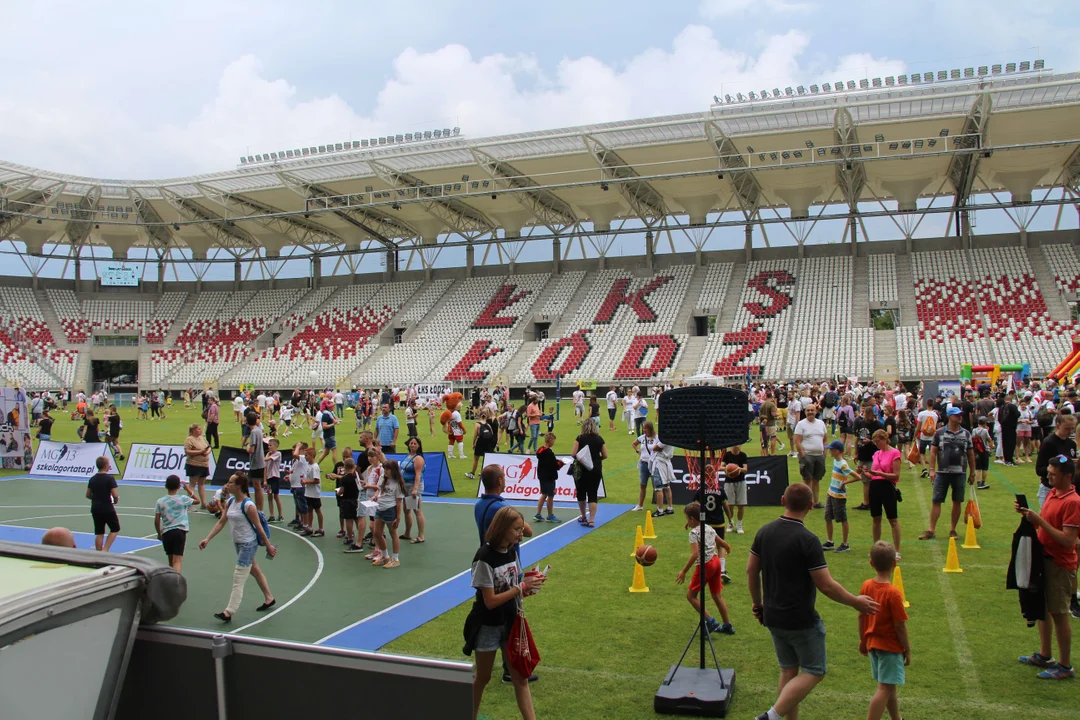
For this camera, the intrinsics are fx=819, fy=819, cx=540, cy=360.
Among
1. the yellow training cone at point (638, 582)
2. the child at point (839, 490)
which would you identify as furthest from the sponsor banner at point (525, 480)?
the yellow training cone at point (638, 582)

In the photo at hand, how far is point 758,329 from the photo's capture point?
45562 mm

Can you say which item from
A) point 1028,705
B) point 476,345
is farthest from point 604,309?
point 1028,705

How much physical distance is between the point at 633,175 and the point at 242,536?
121 ft

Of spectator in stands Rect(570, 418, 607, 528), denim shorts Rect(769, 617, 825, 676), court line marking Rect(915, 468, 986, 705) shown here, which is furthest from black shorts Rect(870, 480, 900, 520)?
denim shorts Rect(769, 617, 825, 676)

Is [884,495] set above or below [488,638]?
above

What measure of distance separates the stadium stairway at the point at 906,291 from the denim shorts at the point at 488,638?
42.3m

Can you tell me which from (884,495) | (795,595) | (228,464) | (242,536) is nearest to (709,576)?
(795,595)

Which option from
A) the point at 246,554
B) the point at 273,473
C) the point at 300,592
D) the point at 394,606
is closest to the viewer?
the point at 246,554

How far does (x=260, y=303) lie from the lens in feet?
205

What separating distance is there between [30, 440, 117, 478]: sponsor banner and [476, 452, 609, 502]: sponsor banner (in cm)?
1043

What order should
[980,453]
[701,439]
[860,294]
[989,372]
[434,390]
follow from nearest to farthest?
[701,439] → [980,453] → [989,372] → [434,390] → [860,294]

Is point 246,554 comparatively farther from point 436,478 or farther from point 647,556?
point 436,478

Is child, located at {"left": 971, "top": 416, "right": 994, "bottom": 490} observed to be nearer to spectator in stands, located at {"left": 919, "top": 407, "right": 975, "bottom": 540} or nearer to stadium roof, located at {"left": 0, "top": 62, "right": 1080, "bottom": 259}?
spectator in stands, located at {"left": 919, "top": 407, "right": 975, "bottom": 540}

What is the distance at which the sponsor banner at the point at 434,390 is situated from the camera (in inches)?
1575
